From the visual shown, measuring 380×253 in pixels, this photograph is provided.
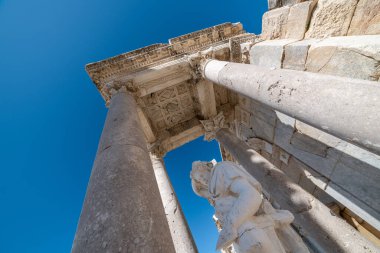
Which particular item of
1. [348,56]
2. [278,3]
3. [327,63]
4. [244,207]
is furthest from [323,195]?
[278,3]

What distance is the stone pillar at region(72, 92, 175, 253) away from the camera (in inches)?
50.1

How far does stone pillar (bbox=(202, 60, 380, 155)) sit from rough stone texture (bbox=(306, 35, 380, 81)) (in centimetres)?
95

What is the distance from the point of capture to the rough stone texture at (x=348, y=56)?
7.28 feet

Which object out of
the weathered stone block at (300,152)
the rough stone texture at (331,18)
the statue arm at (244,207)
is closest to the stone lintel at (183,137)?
the weathered stone block at (300,152)

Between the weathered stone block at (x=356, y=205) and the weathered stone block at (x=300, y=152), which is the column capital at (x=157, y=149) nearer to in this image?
the weathered stone block at (x=300, y=152)

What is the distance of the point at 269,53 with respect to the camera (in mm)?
3977

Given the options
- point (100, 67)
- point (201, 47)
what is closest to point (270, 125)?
point (201, 47)

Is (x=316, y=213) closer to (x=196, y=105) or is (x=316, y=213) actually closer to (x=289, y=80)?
(x=289, y=80)

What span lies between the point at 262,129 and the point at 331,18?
3661mm

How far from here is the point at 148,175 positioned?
2.01 metres

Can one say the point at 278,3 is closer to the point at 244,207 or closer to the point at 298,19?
the point at 298,19

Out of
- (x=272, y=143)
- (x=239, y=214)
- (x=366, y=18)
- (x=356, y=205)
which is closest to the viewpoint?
(x=239, y=214)

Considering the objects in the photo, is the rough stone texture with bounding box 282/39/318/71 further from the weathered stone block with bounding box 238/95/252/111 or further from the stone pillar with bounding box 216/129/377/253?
the weathered stone block with bounding box 238/95/252/111

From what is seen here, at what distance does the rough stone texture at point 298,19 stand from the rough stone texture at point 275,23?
12 centimetres
